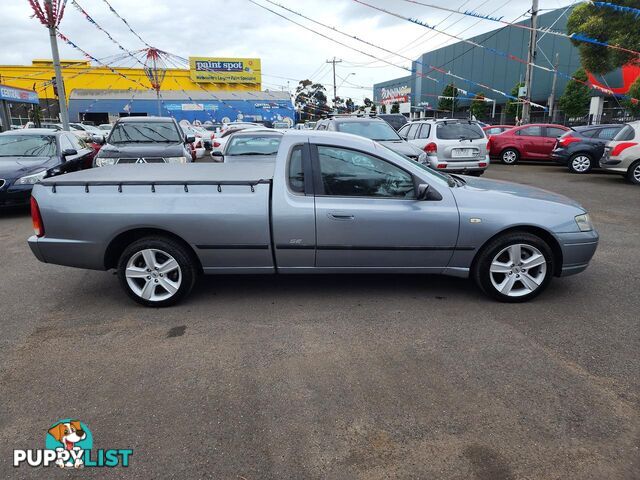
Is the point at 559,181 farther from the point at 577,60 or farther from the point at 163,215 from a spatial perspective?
the point at 577,60

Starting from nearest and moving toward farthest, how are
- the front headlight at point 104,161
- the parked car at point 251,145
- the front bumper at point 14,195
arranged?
the front bumper at point 14,195, the front headlight at point 104,161, the parked car at point 251,145

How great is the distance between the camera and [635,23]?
16703 millimetres

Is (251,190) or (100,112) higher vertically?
(100,112)

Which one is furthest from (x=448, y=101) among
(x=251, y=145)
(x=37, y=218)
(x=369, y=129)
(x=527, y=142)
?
(x=37, y=218)

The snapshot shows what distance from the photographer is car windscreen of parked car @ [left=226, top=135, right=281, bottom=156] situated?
9461 mm

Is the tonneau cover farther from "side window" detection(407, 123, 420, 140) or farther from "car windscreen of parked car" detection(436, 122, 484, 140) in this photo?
"side window" detection(407, 123, 420, 140)

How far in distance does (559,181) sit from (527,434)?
1183 cm

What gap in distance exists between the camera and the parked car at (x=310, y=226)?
421cm

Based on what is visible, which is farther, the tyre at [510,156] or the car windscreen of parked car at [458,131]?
the tyre at [510,156]

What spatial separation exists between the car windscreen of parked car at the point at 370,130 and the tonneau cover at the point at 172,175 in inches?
229

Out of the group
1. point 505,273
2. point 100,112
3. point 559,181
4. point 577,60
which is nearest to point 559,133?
point 559,181

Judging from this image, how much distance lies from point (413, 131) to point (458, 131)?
5.16ft

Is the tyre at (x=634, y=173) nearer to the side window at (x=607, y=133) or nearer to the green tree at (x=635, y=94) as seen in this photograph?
the side window at (x=607, y=133)

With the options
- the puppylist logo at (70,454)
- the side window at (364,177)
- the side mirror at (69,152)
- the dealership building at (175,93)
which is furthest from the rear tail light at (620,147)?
→ the dealership building at (175,93)
